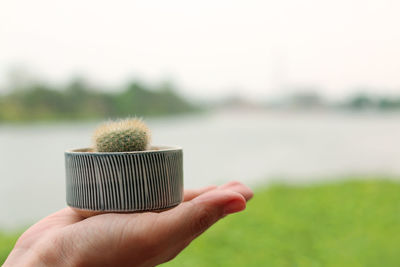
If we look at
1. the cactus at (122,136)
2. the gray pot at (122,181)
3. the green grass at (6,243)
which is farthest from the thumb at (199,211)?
the green grass at (6,243)

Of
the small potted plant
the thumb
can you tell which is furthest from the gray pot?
the thumb

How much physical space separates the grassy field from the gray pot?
1.47 m

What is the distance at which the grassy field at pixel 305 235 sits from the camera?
2387 mm

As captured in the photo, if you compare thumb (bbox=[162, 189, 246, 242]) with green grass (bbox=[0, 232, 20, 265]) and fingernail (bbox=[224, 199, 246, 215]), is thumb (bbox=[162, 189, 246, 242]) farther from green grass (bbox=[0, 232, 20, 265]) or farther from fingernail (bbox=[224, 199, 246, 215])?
green grass (bbox=[0, 232, 20, 265])

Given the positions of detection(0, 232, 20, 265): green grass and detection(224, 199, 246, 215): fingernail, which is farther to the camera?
detection(0, 232, 20, 265): green grass

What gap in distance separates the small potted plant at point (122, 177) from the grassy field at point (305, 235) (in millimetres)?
1448

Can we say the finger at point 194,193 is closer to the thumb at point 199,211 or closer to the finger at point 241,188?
the finger at point 241,188

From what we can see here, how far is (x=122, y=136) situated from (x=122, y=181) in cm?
14

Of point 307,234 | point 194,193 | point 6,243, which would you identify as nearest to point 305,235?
point 307,234

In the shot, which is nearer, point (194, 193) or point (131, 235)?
point (131, 235)

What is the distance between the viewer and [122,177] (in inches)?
38.4

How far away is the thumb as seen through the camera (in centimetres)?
89

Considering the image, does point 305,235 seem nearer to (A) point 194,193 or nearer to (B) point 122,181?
(A) point 194,193

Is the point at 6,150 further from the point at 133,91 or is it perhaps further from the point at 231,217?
the point at 231,217
